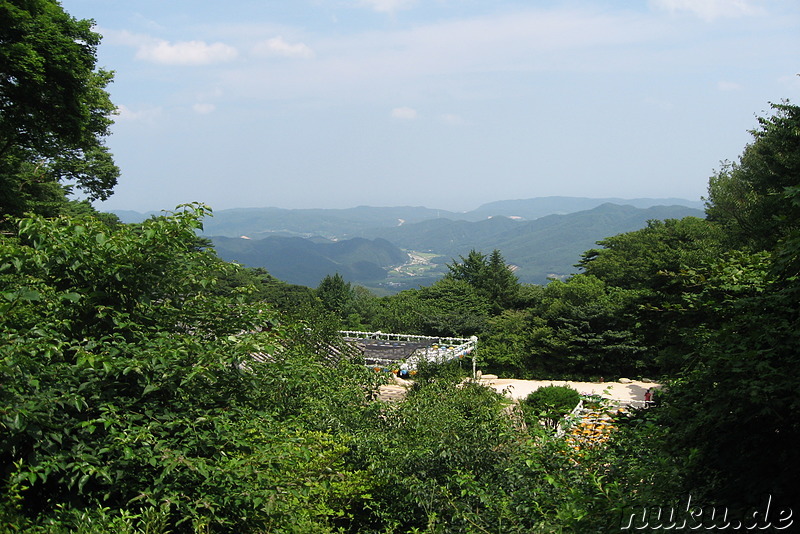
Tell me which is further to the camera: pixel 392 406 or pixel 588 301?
pixel 588 301

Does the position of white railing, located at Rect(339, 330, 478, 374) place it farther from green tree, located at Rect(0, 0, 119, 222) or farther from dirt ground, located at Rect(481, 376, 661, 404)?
green tree, located at Rect(0, 0, 119, 222)

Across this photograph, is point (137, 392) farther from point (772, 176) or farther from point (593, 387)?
point (593, 387)

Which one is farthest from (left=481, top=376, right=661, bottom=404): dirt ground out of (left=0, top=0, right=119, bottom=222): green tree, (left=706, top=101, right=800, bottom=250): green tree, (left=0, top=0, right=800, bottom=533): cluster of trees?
(left=0, top=0, right=119, bottom=222): green tree

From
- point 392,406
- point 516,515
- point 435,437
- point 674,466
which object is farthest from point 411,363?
point 674,466

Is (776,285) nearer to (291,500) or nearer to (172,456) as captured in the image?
(291,500)

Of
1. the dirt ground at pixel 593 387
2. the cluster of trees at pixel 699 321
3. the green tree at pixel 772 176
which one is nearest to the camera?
the cluster of trees at pixel 699 321

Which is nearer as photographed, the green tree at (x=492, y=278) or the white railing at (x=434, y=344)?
the white railing at (x=434, y=344)

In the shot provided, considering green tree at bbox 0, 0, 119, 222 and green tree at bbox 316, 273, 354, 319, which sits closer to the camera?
green tree at bbox 0, 0, 119, 222

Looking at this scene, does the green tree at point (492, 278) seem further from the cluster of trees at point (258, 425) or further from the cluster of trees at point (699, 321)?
the cluster of trees at point (258, 425)

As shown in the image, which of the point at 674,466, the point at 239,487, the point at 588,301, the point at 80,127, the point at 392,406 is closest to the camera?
the point at 674,466

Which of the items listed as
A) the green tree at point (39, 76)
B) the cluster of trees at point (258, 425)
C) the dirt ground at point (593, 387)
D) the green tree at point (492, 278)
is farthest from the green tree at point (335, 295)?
the cluster of trees at point (258, 425)

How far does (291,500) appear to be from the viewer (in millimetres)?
4578

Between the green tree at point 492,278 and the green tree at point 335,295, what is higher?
the green tree at point 492,278

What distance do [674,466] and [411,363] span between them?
10.1 metres
